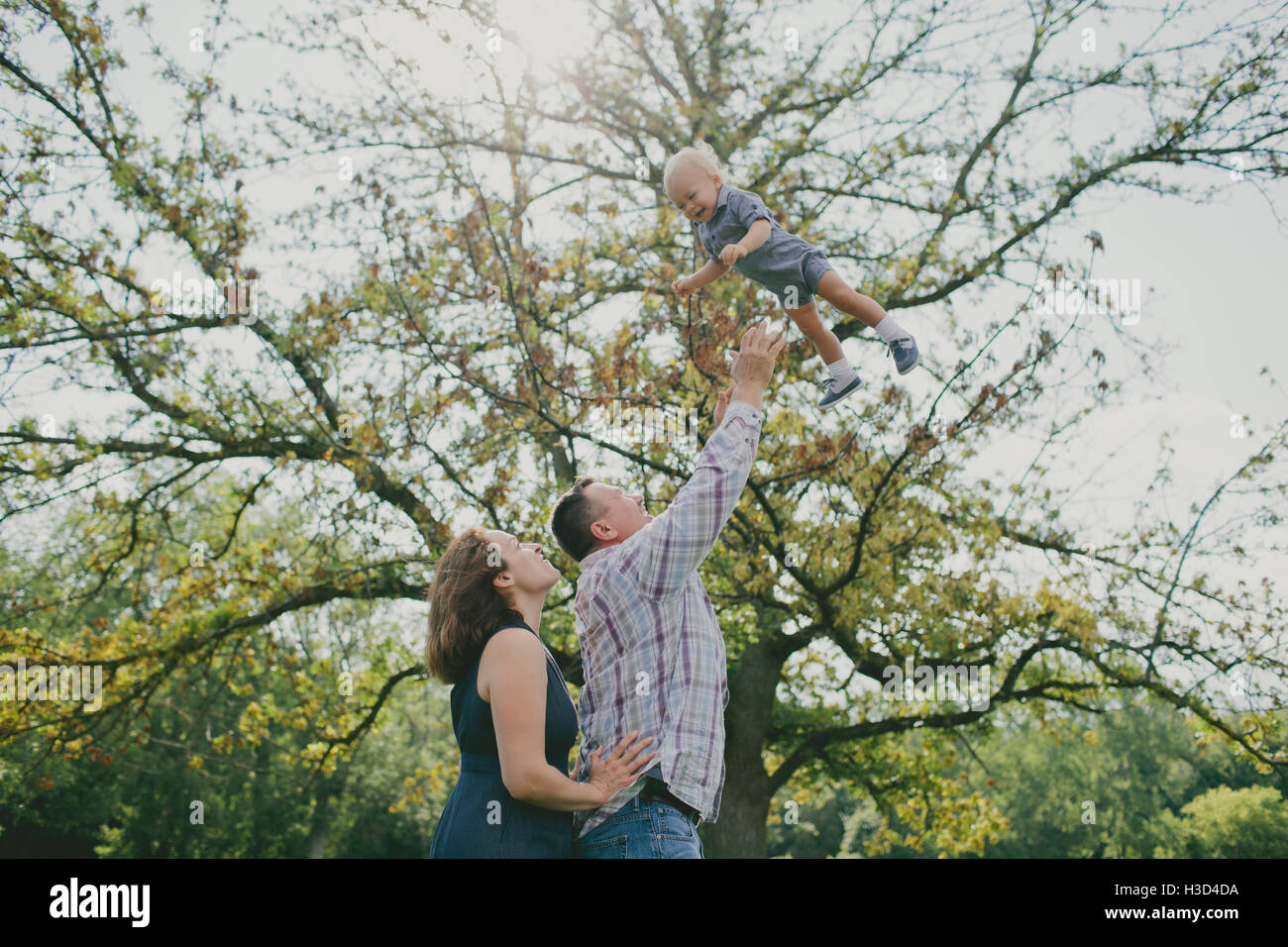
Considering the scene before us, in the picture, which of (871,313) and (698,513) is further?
(871,313)

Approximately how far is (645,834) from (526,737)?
398 millimetres

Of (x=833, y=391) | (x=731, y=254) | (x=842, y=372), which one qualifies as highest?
(x=731, y=254)

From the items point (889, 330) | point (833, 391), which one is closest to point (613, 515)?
point (833, 391)

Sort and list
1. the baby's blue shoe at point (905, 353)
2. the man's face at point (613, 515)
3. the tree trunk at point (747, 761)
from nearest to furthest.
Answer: the man's face at point (613, 515) → the baby's blue shoe at point (905, 353) → the tree trunk at point (747, 761)

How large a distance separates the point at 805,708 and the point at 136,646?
8.18 m

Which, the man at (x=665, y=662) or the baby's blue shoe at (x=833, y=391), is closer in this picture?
the man at (x=665, y=662)

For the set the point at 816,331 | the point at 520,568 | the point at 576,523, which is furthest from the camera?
the point at 816,331

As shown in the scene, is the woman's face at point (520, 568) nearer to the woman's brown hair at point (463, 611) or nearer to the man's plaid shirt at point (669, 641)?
the woman's brown hair at point (463, 611)

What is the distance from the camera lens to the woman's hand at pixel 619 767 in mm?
2344

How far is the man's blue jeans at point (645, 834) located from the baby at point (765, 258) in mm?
2000

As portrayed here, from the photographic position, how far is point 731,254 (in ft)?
11.2

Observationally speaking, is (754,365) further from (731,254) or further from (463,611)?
(463,611)

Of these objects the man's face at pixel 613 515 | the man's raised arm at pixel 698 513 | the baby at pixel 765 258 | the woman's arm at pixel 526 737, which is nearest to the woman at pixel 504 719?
the woman's arm at pixel 526 737
